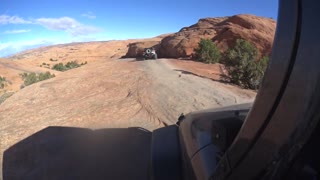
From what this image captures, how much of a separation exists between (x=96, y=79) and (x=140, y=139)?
11493 mm

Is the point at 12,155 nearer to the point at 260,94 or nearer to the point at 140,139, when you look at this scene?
the point at 140,139

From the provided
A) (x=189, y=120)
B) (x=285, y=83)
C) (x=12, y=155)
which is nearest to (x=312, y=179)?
(x=285, y=83)

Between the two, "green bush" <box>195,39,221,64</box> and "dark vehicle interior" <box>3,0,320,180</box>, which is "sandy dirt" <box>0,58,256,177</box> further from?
"green bush" <box>195,39,221,64</box>

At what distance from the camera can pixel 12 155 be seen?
818 cm

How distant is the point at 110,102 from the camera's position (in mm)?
13789

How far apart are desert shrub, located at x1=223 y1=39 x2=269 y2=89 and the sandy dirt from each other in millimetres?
1304

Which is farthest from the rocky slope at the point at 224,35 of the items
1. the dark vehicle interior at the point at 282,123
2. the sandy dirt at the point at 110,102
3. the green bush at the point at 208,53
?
the dark vehicle interior at the point at 282,123

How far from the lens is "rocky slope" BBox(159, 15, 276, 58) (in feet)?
119

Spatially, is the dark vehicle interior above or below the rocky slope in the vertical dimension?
above

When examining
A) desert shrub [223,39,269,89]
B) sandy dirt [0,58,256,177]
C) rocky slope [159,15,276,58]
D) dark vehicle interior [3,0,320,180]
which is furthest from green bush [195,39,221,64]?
dark vehicle interior [3,0,320,180]

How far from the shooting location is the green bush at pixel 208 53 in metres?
31.2

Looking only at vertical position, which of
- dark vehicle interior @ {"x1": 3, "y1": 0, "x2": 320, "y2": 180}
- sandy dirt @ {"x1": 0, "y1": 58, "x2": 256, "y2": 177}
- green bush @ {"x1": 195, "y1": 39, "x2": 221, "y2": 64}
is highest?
dark vehicle interior @ {"x1": 3, "y1": 0, "x2": 320, "y2": 180}

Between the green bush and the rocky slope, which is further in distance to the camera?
the rocky slope

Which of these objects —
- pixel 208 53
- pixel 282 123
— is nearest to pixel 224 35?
pixel 208 53
